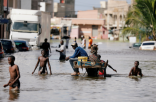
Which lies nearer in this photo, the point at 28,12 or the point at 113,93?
the point at 113,93

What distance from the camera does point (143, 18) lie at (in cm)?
4872

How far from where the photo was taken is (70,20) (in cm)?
12162

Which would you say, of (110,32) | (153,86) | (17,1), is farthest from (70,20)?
(153,86)

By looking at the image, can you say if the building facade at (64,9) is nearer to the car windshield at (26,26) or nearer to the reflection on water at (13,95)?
the car windshield at (26,26)

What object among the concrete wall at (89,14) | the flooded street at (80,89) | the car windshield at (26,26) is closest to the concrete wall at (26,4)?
the car windshield at (26,26)

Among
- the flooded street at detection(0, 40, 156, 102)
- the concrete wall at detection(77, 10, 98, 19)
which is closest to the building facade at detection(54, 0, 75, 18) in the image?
the concrete wall at detection(77, 10, 98, 19)

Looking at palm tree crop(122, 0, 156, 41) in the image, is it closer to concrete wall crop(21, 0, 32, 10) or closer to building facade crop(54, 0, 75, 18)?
concrete wall crop(21, 0, 32, 10)

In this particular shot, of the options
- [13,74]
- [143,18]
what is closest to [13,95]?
[13,74]

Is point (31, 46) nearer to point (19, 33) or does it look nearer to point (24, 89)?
point (19, 33)

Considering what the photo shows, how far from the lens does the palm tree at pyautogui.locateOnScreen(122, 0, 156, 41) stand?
4694 centimetres

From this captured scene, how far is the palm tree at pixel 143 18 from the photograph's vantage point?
154 ft

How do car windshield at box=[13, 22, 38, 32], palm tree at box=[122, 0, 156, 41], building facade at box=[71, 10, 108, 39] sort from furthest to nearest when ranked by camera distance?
1. building facade at box=[71, 10, 108, 39]
2. palm tree at box=[122, 0, 156, 41]
3. car windshield at box=[13, 22, 38, 32]

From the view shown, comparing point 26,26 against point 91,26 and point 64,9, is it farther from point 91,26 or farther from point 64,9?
point 64,9

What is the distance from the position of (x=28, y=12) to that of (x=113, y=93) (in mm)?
28351
